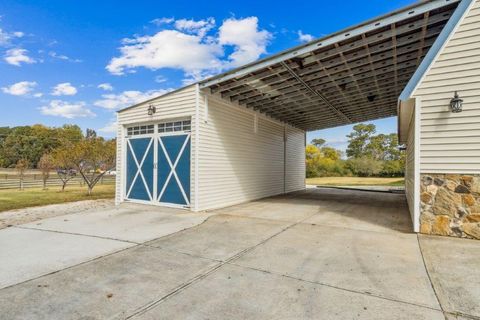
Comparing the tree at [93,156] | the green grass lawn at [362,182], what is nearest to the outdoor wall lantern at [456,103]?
the tree at [93,156]

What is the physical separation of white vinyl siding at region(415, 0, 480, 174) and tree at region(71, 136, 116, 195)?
41.8 ft

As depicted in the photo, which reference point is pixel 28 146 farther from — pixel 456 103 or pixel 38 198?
pixel 456 103

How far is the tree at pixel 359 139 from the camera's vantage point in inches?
1454

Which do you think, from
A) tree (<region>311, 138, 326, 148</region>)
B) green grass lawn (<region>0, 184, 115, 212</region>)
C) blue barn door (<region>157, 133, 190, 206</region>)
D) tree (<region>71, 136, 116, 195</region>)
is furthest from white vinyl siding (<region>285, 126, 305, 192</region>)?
tree (<region>311, 138, 326, 148</region>)

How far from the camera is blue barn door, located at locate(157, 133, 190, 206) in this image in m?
7.21

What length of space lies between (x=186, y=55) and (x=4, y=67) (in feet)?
51.6

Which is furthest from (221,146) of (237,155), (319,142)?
(319,142)

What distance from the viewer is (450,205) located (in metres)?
4.44

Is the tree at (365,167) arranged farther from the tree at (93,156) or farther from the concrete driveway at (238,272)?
the concrete driveway at (238,272)

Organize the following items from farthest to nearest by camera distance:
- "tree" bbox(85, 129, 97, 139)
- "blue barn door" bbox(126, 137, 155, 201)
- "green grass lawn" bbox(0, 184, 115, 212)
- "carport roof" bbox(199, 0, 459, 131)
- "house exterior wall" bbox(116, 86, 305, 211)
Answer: "tree" bbox(85, 129, 97, 139) < "green grass lawn" bbox(0, 184, 115, 212) < "blue barn door" bbox(126, 137, 155, 201) < "house exterior wall" bbox(116, 86, 305, 211) < "carport roof" bbox(199, 0, 459, 131)

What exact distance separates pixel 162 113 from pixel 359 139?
3561cm

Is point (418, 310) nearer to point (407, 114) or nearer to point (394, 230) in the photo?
point (394, 230)

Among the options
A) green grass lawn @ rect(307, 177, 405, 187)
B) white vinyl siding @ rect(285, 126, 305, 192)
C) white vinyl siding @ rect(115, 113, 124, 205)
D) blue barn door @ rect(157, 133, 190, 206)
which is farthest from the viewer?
green grass lawn @ rect(307, 177, 405, 187)

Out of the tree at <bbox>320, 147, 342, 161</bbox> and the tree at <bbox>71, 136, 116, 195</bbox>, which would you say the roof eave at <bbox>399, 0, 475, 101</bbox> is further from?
the tree at <bbox>320, 147, 342, 161</bbox>
